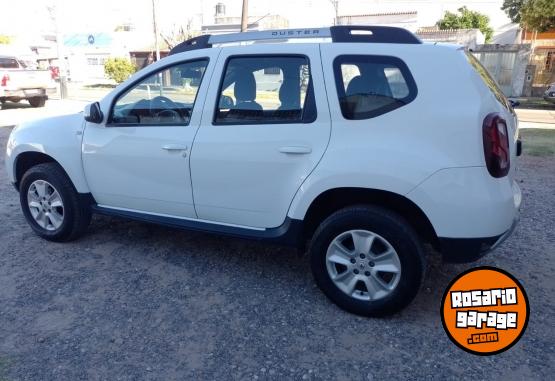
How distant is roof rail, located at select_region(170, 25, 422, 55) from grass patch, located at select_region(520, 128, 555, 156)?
6560 mm

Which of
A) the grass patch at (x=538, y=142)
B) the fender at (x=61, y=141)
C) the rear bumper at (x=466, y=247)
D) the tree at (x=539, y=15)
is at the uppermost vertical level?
the tree at (x=539, y=15)

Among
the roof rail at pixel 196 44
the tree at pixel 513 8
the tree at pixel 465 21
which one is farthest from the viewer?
the tree at pixel 465 21

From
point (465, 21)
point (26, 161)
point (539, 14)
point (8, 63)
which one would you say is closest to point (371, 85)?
point (26, 161)

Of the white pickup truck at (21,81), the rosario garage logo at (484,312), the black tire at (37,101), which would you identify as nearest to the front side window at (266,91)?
the rosario garage logo at (484,312)

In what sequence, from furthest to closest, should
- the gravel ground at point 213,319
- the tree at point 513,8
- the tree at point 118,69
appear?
the tree at point 118,69, the tree at point 513,8, the gravel ground at point 213,319

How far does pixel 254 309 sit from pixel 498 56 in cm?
2277

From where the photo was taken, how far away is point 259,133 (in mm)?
3158

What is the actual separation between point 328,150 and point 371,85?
0.49 meters

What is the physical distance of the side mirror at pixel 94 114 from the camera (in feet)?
12.3

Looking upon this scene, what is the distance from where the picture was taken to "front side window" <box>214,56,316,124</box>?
309 cm

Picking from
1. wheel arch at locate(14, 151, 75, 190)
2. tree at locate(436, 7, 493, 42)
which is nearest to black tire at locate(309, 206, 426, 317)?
wheel arch at locate(14, 151, 75, 190)

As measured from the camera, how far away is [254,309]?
3.20m

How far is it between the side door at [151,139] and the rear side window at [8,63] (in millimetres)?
13768

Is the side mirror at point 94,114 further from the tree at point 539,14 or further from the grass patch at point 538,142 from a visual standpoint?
the tree at point 539,14
